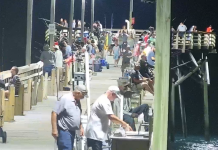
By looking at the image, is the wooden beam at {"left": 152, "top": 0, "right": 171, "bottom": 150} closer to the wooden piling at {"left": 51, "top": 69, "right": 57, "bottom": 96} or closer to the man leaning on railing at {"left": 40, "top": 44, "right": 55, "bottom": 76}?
the wooden piling at {"left": 51, "top": 69, "right": 57, "bottom": 96}

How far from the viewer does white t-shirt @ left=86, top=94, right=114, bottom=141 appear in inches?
482

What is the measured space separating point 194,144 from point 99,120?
94.1 feet

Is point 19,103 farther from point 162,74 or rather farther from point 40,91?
point 162,74

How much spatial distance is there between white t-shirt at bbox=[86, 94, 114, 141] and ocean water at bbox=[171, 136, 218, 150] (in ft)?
83.9

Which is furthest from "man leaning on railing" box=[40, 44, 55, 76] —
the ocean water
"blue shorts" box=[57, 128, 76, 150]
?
"blue shorts" box=[57, 128, 76, 150]

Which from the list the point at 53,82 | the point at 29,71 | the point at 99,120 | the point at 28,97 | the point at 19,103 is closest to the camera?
the point at 99,120

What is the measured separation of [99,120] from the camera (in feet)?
40.4

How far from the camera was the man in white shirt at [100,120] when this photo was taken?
482 inches

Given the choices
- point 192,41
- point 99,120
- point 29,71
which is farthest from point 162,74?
point 192,41

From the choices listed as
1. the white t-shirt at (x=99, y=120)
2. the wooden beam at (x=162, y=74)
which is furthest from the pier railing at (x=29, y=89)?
the wooden beam at (x=162, y=74)

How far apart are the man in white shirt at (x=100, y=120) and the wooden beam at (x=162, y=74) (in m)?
3.65

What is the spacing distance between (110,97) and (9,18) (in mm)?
66377

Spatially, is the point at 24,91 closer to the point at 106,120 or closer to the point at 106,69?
the point at 106,120

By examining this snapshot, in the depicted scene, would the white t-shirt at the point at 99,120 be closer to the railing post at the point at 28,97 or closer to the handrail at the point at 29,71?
the handrail at the point at 29,71
